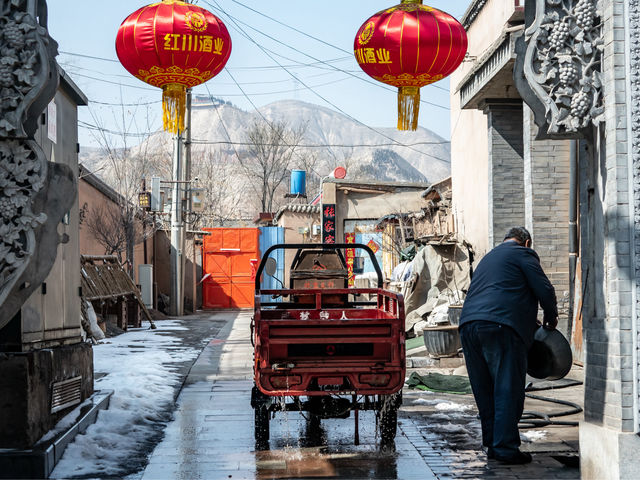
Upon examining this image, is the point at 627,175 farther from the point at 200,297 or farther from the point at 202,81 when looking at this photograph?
the point at 200,297

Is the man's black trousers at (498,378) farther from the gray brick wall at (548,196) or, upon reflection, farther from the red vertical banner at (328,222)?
the red vertical banner at (328,222)

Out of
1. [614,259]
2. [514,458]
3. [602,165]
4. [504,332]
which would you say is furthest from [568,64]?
[514,458]

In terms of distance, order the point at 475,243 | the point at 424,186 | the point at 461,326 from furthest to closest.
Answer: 1. the point at 424,186
2. the point at 475,243
3. the point at 461,326

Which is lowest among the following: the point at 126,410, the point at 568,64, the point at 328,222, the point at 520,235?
the point at 126,410

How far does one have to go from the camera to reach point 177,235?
28.3 meters

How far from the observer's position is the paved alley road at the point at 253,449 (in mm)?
6633

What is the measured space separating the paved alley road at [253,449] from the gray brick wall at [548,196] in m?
4.58

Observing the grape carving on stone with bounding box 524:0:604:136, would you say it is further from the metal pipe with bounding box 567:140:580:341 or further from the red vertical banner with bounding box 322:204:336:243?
the red vertical banner with bounding box 322:204:336:243

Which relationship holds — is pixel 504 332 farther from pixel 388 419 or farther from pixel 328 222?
pixel 328 222

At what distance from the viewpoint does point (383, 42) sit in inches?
372

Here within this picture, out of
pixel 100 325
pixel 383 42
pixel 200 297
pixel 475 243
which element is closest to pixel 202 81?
pixel 383 42

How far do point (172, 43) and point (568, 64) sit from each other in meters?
5.29

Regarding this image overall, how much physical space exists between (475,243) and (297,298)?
603cm

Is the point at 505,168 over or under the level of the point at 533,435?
over
